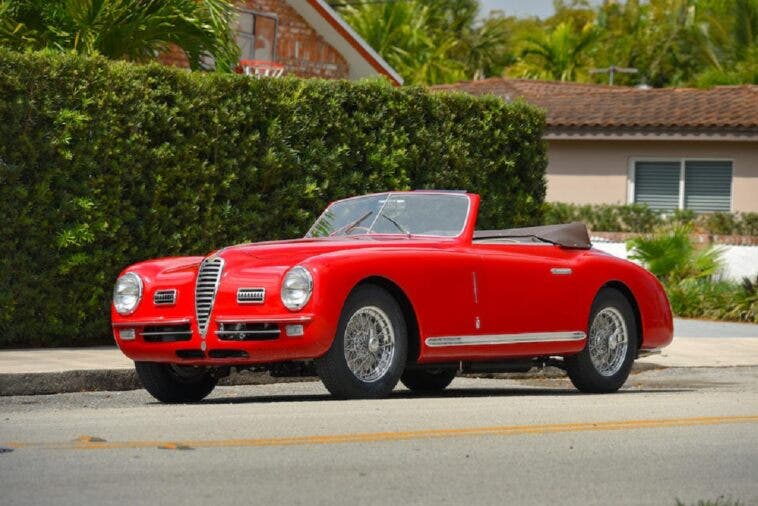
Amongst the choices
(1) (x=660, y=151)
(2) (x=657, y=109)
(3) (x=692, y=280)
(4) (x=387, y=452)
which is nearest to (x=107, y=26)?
(4) (x=387, y=452)

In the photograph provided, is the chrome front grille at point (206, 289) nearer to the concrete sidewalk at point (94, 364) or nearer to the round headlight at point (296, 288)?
the round headlight at point (296, 288)

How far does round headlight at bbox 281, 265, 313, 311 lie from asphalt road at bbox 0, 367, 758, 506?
2.14ft

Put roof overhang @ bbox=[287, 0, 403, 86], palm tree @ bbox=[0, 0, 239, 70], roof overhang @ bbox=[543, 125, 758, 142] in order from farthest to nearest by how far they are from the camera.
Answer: roof overhang @ bbox=[543, 125, 758, 142] < roof overhang @ bbox=[287, 0, 403, 86] < palm tree @ bbox=[0, 0, 239, 70]

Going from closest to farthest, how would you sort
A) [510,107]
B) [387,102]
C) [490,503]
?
[490,503], [387,102], [510,107]

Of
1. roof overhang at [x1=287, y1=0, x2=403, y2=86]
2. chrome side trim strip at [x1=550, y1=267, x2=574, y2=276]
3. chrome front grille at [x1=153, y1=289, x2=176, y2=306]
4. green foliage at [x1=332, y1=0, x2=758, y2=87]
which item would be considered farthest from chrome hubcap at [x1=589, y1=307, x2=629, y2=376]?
green foliage at [x1=332, y1=0, x2=758, y2=87]

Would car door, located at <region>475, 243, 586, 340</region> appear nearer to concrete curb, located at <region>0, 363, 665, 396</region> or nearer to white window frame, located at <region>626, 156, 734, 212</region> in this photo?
concrete curb, located at <region>0, 363, 665, 396</region>

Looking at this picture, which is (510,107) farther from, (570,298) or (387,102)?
(570,298)

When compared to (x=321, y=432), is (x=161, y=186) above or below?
above

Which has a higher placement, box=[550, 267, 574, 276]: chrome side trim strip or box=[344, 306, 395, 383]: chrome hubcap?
box=[550, 267, 574, 276]: chrome side trim strip

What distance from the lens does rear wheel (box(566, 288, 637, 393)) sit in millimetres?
12203

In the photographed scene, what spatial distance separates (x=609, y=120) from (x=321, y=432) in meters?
25.9

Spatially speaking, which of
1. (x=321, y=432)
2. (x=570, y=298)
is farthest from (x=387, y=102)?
(x=321, y=432)

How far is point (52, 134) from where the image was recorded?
1469cm

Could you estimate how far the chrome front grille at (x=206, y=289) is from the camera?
34.2 feet
